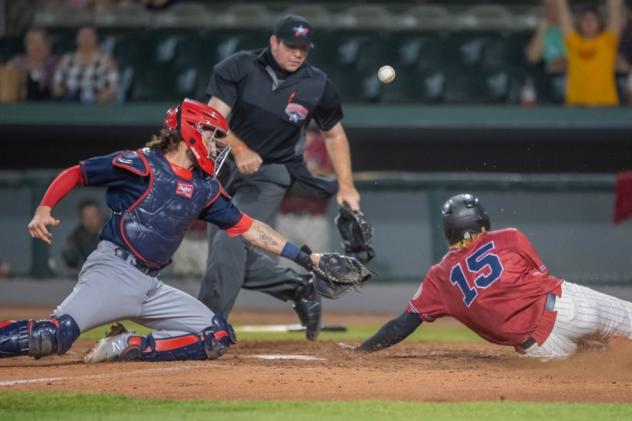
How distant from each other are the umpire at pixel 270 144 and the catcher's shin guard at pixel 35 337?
143 centimetres

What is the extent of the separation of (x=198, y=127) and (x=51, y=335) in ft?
4.39

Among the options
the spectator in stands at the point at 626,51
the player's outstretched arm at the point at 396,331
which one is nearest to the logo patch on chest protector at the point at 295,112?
the player's outstretched arm at the point at 396,331

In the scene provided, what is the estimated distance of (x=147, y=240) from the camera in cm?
610

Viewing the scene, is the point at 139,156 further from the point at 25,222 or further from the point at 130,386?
the point at 25,222

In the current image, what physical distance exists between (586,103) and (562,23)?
896mm

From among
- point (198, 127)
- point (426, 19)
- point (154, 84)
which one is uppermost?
point (426, 19)

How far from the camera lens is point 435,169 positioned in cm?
1289

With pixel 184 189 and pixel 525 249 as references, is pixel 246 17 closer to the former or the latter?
pixel 184 189

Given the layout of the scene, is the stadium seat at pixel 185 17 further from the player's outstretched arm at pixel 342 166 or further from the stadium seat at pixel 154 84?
the player's outstretched arm at pixel 342 166

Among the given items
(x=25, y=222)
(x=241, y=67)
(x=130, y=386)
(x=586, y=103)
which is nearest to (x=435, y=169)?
(x=586, y=103)

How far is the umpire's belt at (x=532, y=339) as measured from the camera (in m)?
6.12

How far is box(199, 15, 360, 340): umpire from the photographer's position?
714 cm

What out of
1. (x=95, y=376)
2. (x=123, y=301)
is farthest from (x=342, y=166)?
(x=95, y=376)

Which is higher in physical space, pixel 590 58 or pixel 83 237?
pixel 590 58
